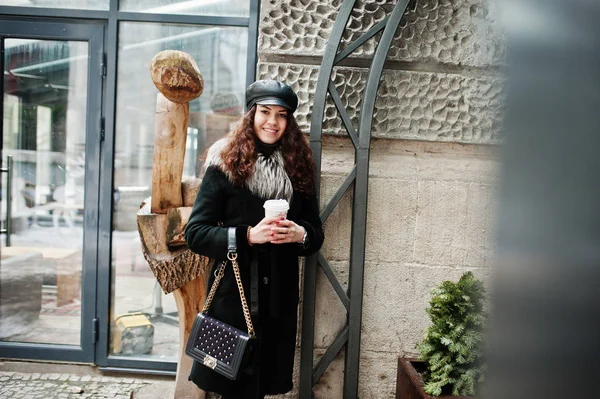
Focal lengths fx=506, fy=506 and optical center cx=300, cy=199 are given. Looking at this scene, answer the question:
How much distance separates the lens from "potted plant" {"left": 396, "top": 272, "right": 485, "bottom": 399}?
2.33m

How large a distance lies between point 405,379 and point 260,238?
3.76 ft

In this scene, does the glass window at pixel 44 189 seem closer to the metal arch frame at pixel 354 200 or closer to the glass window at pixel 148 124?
the glass window at pixel 148 124

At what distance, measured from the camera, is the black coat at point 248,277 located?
7.35ft

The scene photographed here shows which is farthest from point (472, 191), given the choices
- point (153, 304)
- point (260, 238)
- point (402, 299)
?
point (153, 304)

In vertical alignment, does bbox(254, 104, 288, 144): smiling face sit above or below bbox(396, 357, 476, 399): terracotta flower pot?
above

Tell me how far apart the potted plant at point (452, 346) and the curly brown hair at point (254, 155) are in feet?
2.86

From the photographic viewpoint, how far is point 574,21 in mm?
454

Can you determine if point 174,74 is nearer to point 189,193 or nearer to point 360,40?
point 189,193

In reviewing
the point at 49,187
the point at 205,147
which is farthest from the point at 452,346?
the point at 49,187

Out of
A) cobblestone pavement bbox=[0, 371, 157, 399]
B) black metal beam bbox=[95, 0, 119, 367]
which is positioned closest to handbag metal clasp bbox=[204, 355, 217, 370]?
cobblestone pavement bbox=[0, 371, 157, 399]

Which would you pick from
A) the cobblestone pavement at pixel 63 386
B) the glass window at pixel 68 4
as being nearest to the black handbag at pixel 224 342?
the cobblestone pavement at pixel 63 386

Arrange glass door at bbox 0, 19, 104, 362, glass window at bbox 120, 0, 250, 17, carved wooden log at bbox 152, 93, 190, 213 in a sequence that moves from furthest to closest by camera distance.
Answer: glass door at bbox 0, 19, 104, 362, glass window at bbox 120, 0, 250, 17, carved wooden log at bbox 152, 93, 190, 213

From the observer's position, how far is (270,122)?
2.32 meters

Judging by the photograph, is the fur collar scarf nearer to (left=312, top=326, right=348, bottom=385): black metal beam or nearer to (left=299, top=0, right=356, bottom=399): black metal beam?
(left=299, top=0, right=356, bottom=399): black metal beam
